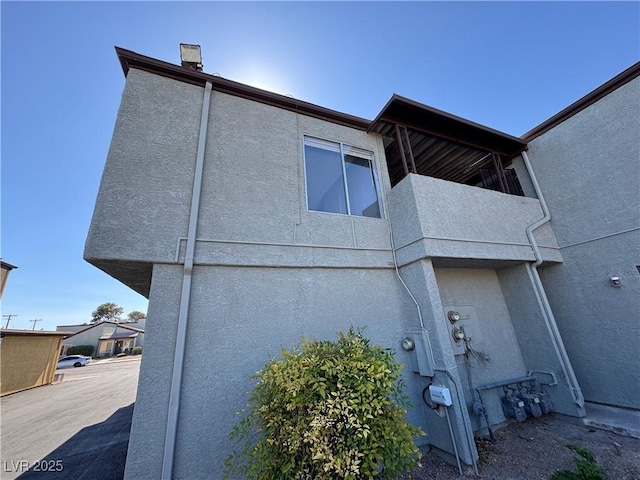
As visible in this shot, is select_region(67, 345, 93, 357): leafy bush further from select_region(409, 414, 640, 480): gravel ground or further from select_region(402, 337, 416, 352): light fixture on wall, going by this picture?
select_region(409, 414, 640, 480): gravel ground

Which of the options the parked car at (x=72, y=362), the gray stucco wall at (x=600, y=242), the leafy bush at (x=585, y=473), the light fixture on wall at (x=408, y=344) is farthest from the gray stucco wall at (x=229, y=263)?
the parked car at (x=72, y=362)

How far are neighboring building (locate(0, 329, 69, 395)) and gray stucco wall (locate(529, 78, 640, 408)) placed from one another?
73.3ft

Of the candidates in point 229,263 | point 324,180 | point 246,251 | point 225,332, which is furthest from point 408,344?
point 324,180

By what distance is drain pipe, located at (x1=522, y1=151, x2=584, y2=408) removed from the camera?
14.5 ft

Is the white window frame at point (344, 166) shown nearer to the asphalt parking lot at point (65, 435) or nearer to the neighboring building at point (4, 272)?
the asphalt parking lot at point (65, 435)

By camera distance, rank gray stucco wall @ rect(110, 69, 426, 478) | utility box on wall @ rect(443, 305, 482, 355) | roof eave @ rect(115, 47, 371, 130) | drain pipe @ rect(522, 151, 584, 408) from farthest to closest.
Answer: utility box on wall @ rect(443, 305, 482, 355) < drain pipe @ rect(522, 151, 584, 408) < roof eave @ rect(115, 47, 371, 130) < gray stucco wall @ rect(110, 69, 426, 478)

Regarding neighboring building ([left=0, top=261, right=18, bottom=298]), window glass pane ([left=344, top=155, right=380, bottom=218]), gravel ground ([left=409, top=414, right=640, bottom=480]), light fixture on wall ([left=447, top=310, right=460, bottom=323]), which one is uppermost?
neighboring building ([left=0, top=261, right=18, bottom=298])

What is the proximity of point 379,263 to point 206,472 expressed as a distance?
3834 millimetres

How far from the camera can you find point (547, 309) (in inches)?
193

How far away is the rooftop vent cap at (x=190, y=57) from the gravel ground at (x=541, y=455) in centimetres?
793

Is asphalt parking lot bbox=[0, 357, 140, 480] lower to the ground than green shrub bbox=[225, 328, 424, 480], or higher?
lower

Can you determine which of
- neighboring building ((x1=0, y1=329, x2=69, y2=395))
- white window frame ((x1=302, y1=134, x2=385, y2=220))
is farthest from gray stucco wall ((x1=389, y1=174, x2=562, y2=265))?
neighboring building ((x1=0, y1=329, x2=69, y2=395))

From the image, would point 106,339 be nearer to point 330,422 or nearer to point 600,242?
point 330,422

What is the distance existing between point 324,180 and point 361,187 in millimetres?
906
